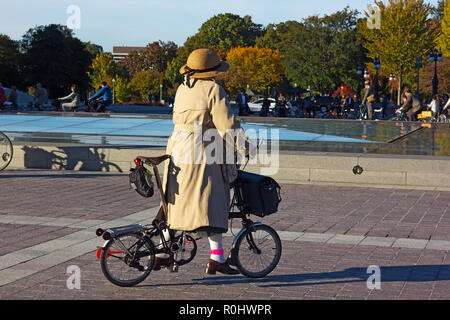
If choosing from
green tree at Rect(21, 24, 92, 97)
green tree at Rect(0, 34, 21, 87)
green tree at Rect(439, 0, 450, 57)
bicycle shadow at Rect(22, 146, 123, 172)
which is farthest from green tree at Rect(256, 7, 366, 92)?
bicycle shadow at Rect(22, 146, 123, 172)

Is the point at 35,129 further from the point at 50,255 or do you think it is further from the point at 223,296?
the point at 223,296

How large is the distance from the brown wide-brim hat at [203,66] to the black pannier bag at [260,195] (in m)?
0.90

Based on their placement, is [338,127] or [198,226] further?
[338,127]

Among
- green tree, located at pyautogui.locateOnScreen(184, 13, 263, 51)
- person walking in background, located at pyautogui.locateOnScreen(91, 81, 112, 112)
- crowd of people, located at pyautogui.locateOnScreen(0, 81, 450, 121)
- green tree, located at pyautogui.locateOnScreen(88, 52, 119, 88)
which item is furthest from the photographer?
green tree, located at pyautogui.locateOnScreen(88, 52, 119, 88)

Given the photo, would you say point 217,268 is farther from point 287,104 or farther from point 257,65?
point 257,65

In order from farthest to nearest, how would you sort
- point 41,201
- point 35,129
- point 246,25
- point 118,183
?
point 246,25
point 35,129
point 118,183
point 41,201

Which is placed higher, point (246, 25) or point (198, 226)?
point (246, 25)

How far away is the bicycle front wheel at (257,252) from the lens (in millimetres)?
5859

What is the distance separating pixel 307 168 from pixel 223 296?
26.8ft

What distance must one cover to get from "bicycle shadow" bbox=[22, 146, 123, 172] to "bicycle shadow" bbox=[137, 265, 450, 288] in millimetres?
9242

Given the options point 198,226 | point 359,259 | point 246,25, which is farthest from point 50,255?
Result: point 246,25

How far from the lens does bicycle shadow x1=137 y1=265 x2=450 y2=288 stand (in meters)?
5.82

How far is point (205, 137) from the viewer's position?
5578 millimetres

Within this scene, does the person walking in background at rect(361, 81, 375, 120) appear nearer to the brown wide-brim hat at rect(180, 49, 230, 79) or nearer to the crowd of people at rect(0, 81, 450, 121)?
the crowd of people at rect(0, 81, 450, 121)
